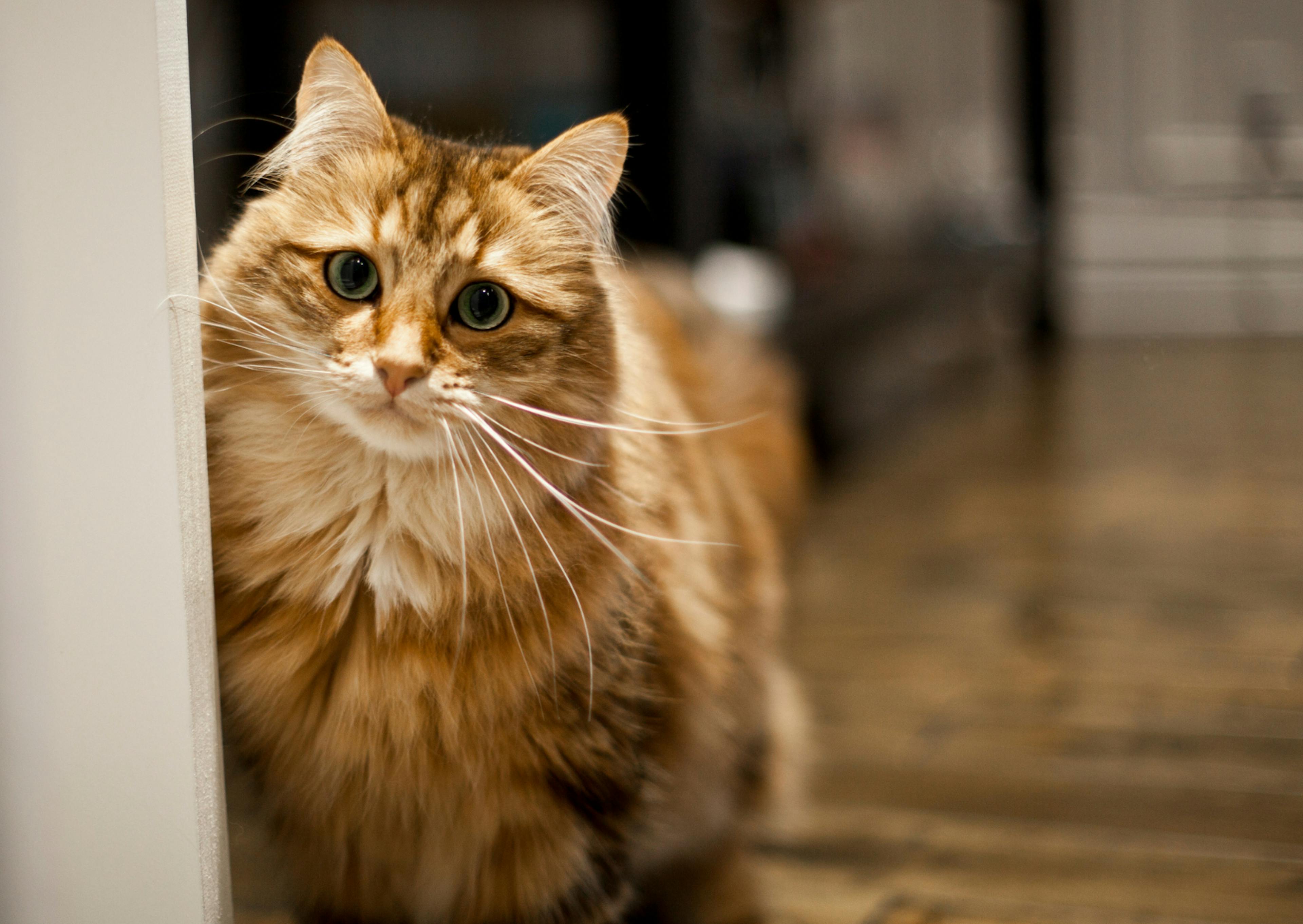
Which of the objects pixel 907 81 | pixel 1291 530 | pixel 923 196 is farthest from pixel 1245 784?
pixel 907 81

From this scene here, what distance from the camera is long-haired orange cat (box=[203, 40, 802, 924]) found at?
704mm

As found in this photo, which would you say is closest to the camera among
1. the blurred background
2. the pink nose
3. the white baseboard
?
the pink nose

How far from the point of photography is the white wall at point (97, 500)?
2.24 ft

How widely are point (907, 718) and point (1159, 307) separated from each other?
67 cm

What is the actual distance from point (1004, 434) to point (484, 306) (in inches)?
128

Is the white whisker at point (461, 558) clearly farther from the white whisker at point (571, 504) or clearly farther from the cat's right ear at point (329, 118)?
the cat's right ear at point (329, 118)

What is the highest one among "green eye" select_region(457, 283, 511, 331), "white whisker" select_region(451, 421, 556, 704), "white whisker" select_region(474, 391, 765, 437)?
"green eye" select_region(457, 283, 511, 331)

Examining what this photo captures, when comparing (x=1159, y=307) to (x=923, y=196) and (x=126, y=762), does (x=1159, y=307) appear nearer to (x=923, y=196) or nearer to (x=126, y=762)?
(x=126, y=762)

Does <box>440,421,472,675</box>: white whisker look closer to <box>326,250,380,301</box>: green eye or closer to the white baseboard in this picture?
<box>326,250,380,301</box>: green eye

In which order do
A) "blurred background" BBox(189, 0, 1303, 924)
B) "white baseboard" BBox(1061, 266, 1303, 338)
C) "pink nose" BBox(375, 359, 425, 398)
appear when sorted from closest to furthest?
"pink nose" BBox(375, 359, 425, 398) < "blurred background" BBox(189, 0, 1303, 924) < "white baseboard" BBox(1061, 266, 1303, 338)

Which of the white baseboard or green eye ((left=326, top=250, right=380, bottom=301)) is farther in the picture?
the white baseboard

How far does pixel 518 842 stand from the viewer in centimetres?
80

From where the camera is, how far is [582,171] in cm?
74

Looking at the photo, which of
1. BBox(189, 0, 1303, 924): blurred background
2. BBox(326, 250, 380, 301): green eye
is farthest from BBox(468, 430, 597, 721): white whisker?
BBox(189, 0, 1303, 924): blurred background
